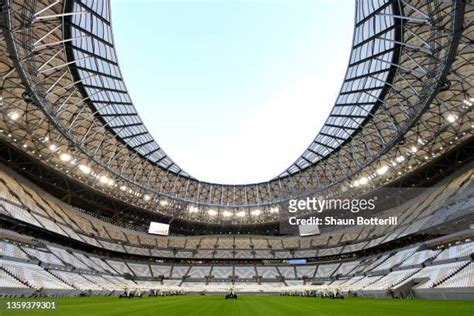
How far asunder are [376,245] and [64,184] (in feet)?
179

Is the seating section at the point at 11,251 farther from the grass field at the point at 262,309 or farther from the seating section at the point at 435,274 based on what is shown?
the seating section at the point at 435,274

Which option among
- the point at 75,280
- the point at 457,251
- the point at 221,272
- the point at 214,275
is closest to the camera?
the point at 457,251

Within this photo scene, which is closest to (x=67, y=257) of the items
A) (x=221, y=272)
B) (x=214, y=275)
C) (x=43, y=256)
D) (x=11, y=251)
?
(x=43, y=256)

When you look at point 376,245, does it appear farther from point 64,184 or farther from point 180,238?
point 64,184

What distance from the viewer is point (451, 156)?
4097 centimetres

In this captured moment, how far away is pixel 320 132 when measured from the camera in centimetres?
4578

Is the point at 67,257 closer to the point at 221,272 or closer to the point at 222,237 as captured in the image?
the point at 221,272

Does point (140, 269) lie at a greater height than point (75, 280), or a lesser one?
greater

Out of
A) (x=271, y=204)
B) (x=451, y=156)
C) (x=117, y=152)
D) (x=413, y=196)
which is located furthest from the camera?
(x=271, y=204)

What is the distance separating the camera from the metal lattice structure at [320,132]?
74.9 ft

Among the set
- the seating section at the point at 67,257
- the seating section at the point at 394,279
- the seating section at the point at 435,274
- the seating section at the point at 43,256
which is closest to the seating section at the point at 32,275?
the seating section at the point at 43,256

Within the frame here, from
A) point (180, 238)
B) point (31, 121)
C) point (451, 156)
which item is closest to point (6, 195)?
point (31, 121)

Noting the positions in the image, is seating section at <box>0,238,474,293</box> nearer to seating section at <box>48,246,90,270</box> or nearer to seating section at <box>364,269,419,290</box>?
seating section at <box>364,269,419,290</box>

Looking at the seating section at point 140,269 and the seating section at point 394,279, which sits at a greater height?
the seating section at point 140,269
